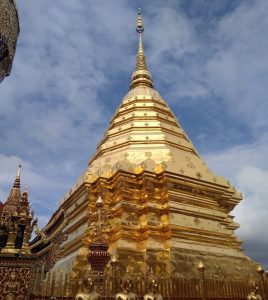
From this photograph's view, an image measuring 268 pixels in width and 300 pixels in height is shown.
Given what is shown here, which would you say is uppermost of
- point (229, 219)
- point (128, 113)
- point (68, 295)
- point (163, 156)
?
point (128, 113)

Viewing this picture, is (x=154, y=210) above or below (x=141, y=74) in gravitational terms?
below

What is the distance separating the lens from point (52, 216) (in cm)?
1652

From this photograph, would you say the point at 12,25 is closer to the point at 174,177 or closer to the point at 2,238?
the point at 2,238

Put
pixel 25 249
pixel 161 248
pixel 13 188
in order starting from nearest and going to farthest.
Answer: pixel 25 249 → pixel 161 248 → pixel 13 188

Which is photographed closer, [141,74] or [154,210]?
[154,210]

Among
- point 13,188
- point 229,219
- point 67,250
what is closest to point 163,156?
point 229,219

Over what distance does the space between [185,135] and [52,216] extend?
7638 mm

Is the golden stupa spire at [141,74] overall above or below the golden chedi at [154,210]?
above

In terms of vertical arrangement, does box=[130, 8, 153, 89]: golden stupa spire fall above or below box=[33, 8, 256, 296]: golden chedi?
above

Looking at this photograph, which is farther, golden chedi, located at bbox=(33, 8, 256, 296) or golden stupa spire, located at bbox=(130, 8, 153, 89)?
golden stupa spire, located at bbox=(130, 8, 153, 89)

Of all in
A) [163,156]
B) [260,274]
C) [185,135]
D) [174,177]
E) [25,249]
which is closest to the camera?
[25,249]

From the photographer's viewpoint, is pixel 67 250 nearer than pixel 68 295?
No

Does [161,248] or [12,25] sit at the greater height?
[12,25]

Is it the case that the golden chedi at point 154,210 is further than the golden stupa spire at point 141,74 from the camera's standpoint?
No
